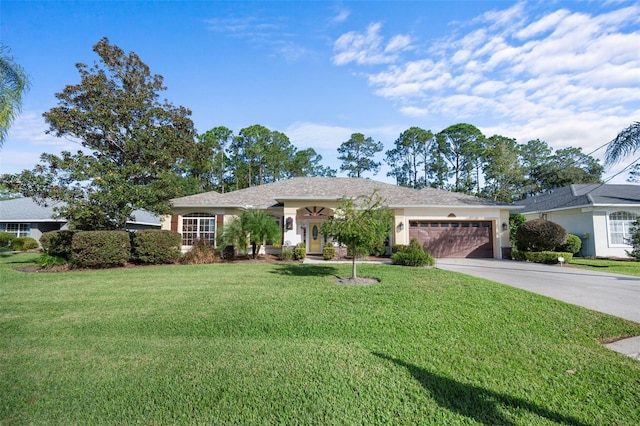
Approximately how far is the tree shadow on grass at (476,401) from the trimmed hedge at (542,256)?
46.8 ft

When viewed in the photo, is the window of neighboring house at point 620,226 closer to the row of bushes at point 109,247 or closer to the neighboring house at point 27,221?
the row of bushes at point 109,247

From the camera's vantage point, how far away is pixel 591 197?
18219mm

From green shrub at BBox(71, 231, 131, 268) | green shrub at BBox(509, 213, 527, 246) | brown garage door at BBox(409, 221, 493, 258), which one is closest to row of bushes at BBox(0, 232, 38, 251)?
green shrub at BBox(71, 231, 131, 268)

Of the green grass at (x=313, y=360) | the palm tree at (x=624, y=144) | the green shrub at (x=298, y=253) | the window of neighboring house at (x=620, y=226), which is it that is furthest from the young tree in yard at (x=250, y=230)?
the window of neighboring house at (x=620, y=226)

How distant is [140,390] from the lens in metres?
3.50

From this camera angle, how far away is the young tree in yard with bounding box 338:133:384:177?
144 ft

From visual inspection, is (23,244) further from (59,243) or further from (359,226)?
(359,226)

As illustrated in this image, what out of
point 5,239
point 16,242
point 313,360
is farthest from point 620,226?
point 5,239

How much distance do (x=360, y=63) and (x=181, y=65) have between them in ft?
24.6

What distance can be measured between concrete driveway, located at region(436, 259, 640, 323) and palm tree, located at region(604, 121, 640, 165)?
4.01 metres

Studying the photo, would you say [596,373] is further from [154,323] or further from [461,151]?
[461,151]

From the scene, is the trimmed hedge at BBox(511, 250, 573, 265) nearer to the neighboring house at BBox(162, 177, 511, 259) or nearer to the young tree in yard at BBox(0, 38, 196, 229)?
the neighboring house at BBox(162, 177, 511, 259)

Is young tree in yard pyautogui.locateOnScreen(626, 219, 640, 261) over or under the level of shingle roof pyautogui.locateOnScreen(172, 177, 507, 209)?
under

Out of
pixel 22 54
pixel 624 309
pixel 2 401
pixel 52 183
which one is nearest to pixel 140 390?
pixel 2 401
